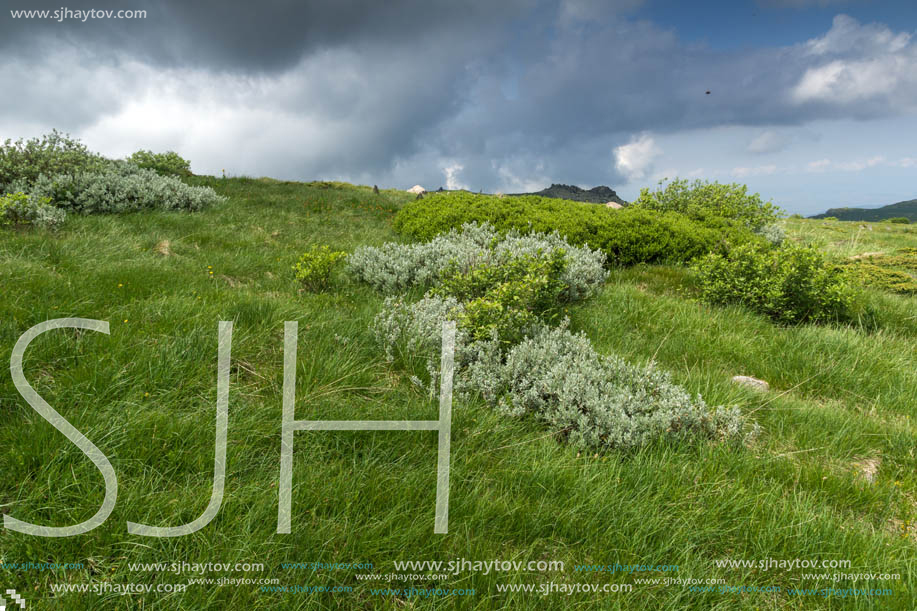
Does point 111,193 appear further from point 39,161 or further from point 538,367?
point 538,367

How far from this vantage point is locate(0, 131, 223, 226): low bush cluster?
32.6ft

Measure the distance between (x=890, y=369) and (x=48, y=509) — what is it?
7.87 metres

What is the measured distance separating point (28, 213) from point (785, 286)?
1308 centimetres

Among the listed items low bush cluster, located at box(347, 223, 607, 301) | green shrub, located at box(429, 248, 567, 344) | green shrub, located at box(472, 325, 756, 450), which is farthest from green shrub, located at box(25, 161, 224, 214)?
green shrub, located at box(472, 325, 756, 450)

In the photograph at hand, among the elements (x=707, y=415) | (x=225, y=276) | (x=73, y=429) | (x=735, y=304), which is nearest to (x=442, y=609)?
(x=73, y=429)

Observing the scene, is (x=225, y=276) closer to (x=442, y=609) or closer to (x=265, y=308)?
(x=265, y=308)

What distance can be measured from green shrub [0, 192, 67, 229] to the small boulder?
1115 cm

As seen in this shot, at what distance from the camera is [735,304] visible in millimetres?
6996

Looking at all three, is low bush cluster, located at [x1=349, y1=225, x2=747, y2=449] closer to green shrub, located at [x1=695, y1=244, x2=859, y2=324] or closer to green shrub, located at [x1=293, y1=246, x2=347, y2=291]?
green shrub, located at [x1=293, y1=246, x2=347, y2=291]

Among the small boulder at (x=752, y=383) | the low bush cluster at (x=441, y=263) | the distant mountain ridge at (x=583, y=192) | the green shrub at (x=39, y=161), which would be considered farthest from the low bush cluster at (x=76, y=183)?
the distant mountain ridge at (x=583, y=192)

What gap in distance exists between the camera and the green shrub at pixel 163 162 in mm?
18578

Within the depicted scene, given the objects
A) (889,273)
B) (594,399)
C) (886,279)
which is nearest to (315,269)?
(594,399)

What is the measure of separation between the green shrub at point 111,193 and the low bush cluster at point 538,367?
9126 millimetres

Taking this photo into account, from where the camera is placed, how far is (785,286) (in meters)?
6.88
